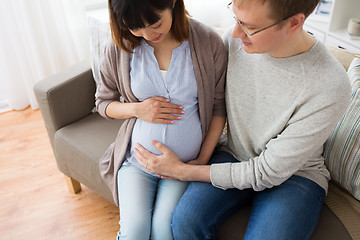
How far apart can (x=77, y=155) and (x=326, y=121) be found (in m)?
1.03

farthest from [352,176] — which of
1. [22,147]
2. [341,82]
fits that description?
[22,147]

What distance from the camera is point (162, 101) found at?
1169 millimetres

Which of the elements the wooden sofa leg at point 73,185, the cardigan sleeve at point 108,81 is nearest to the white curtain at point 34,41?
the wooden sofa leg at point 73,185

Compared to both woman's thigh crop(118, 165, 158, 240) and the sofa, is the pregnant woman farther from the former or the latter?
the sofa

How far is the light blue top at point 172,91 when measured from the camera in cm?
115

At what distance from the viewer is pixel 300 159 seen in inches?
39.1

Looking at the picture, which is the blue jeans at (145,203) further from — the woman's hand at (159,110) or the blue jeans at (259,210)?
the woman's hand at (159,110)

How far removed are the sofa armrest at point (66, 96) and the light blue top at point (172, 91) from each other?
51 cm

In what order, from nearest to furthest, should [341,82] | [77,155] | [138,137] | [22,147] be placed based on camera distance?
[341,82] → [138,137] → [77,155] → [22,147]

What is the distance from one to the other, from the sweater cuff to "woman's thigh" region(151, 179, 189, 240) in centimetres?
14

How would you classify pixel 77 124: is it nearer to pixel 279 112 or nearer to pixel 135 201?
pixel 135 201

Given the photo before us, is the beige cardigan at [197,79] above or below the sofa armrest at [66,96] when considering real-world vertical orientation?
above

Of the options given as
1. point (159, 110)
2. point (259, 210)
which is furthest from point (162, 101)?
point (259, 210)

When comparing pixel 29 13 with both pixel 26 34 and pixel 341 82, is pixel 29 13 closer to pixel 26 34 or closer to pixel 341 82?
pixel 26 34
